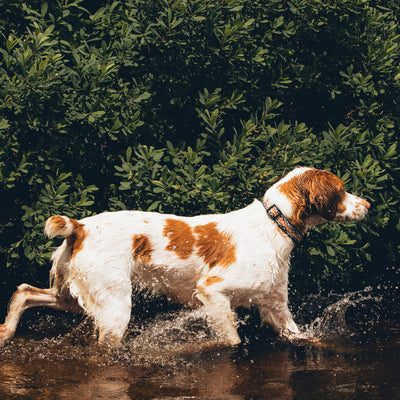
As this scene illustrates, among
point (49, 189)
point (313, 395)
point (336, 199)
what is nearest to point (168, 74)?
point (49, 189)

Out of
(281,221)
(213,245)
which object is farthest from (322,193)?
(213,245)

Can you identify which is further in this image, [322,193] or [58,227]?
[322,193]

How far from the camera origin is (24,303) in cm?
502

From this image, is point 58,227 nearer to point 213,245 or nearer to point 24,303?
point 24,303

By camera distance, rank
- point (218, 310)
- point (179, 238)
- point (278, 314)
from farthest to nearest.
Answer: point (278, 314) < point (179, 238) < point (218, 310)

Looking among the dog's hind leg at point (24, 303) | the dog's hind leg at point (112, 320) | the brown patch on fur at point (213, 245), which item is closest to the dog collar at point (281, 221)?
Result: the brown patch on fur at point (213, 245)

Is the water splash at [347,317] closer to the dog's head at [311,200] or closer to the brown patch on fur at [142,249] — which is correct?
the dog's head at [311,200]

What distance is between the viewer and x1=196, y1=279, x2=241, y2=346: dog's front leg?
4848 millimetres

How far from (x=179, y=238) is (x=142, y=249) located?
332 millimetres

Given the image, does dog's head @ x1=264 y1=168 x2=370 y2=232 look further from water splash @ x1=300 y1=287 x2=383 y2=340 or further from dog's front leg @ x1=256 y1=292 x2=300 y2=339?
water splash @ x1=300 y1=287 x2=383 y2=340

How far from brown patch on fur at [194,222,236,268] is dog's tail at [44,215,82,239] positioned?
107 centimetres

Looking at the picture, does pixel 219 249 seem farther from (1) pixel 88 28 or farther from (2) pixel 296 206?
(1) pixel 88 28

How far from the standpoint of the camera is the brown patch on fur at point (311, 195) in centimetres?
495

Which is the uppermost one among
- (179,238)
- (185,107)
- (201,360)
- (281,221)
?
(185,107)
